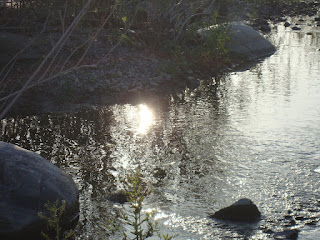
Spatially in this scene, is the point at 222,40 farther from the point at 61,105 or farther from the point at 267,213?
the point at 267,213

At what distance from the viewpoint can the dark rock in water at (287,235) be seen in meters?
4.80

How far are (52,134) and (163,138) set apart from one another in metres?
1.70

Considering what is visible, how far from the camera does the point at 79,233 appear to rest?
5.02 metres

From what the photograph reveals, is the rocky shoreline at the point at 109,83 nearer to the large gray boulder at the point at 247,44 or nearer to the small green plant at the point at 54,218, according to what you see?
the large gray boulder at the point at 247,44

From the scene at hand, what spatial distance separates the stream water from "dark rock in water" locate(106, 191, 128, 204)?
0.09 m

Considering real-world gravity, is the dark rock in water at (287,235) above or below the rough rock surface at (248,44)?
below

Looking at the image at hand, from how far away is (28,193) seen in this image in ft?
16.3

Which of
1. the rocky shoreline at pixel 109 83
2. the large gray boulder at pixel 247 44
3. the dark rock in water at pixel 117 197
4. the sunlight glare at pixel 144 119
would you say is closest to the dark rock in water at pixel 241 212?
the dark rock in water at pixel 117 197

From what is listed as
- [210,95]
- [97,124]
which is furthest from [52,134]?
[210,95]

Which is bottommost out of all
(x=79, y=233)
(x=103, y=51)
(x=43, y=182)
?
(x=79, y=233)

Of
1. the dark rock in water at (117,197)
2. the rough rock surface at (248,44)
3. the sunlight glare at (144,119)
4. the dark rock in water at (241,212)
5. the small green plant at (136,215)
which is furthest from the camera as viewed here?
the rough rock surface at (248,44)

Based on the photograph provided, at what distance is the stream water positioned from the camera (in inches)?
210

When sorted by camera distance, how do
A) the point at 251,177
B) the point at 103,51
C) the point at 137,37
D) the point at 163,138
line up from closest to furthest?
the point at 251,177 < the point at 163,138 < the point at 103,51 < the point at 137,37

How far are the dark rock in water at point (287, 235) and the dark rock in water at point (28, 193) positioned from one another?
6.41ft
